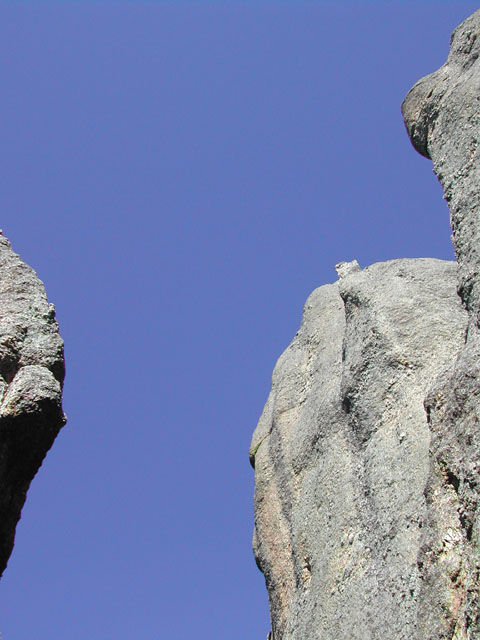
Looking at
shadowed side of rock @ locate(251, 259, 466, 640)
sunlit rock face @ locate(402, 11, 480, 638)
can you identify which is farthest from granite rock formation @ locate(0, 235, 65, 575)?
shadowed side of rock @ locate(251, 259, 466, 640)

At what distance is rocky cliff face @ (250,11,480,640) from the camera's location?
677 cm

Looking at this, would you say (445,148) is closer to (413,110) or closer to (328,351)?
(413,110)

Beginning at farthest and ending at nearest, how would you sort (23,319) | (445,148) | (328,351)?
(328,351), (445,148), (23,319)

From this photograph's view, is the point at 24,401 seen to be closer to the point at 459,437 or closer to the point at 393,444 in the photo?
the point at 459,437

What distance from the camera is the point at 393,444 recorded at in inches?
386

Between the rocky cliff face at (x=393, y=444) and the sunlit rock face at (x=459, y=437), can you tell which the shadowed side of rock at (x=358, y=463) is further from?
the sunlit rock face at (x=459, y=437)

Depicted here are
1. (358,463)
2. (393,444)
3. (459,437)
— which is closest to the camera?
(459,437)

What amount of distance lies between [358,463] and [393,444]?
3.02 feet

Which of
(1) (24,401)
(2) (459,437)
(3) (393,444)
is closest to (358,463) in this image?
(3) (393,444)

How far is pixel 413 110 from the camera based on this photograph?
9.58m

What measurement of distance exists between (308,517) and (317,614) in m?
1.56

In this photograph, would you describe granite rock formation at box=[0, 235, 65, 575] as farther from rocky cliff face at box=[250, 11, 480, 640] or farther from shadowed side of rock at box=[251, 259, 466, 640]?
shadowed side of rock at box=[251, 259, 466, 640]

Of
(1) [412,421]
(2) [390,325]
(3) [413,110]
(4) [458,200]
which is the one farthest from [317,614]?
(3) [413,110]

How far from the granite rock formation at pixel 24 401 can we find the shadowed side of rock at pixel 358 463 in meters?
4.11
